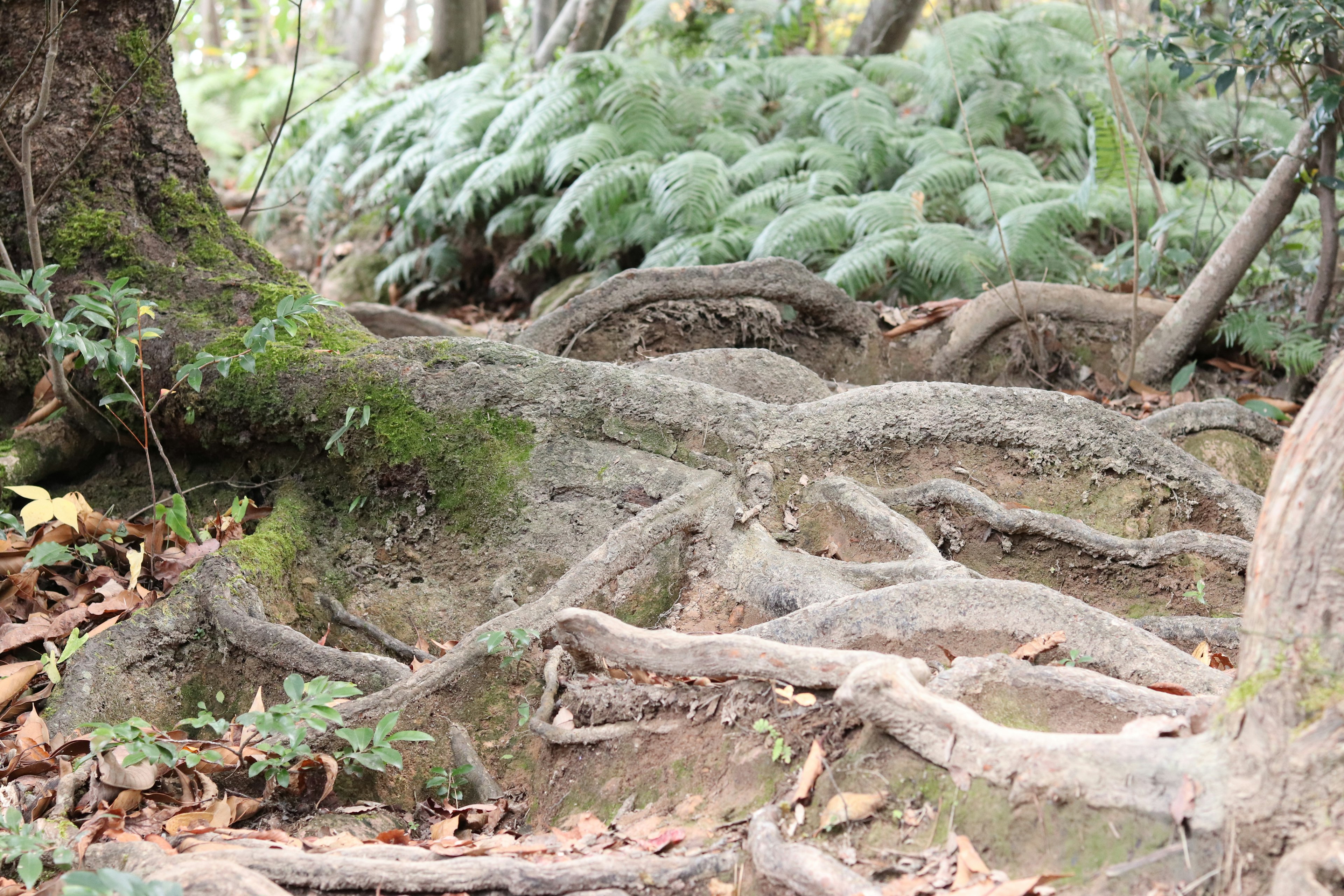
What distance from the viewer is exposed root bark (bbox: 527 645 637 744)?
8.61 ft

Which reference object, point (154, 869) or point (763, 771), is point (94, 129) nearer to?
point (154, 869)

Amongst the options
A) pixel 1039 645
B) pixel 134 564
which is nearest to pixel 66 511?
pixel 134 564

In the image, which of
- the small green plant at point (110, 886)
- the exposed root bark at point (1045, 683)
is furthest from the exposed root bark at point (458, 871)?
the exposed root bark at point (1045, 683)

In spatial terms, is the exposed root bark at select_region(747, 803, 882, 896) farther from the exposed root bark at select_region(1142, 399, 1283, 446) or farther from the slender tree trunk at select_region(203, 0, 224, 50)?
the slender tree trunk at select_region(203, 0, 224, 50)

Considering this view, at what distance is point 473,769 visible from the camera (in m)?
2.80

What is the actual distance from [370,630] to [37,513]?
3.70 feet

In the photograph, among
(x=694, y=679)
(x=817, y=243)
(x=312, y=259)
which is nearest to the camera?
(x=694, y=679)

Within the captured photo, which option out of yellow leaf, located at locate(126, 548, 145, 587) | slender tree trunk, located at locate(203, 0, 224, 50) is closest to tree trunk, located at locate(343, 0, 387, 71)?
slender tree trunk, located at locate(203, 0, 224, 50)

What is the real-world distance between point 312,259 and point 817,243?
18.7ft

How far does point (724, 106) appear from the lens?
8312 mm

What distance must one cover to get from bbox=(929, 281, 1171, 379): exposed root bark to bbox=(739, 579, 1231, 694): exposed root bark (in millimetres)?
2756

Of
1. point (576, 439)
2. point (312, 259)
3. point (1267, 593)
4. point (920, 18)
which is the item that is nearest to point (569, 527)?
point (576, 439)

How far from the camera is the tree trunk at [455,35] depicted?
10195mm

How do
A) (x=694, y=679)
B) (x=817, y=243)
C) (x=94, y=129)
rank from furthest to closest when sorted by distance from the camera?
(x=817, y=243) → (x=94, y=129) → (x=694, y=679)
